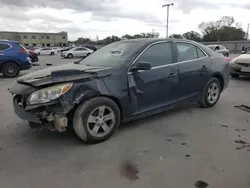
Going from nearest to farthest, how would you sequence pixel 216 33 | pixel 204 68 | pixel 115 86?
pixel 115 86 < pixel 204 68 < pixel 216 33

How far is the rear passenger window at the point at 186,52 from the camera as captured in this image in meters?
4.84

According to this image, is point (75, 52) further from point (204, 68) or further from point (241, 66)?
point (204, 68)

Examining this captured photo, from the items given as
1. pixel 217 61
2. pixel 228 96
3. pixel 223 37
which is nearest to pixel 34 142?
pixel 217 61

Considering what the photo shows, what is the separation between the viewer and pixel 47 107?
344 cm

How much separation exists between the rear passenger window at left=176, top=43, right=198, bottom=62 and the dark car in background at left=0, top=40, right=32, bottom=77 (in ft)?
28.1

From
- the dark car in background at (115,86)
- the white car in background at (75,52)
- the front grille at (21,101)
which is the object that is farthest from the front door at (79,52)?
the front grille at (21,101)

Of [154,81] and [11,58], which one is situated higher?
[11,58]

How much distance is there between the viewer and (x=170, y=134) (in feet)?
13.5

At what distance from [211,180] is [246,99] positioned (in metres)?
4.46

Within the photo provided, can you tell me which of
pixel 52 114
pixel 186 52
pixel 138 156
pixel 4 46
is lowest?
pixel 138 156

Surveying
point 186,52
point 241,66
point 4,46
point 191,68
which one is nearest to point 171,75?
point 191,68

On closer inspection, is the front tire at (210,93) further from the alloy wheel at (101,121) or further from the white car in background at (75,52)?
the white car in background at (75,52)

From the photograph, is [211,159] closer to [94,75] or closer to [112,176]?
[112,176]

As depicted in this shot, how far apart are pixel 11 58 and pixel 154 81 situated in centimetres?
886
